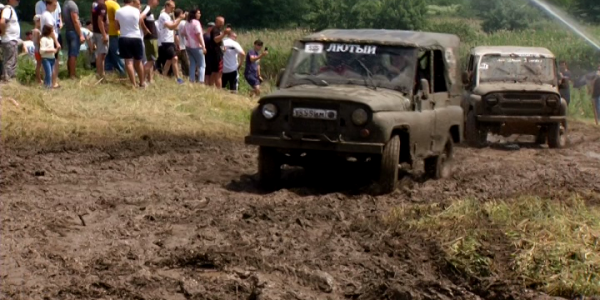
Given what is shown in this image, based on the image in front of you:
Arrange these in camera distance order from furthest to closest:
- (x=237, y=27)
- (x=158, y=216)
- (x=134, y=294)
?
(x=237, y=27) → (x=158, y=216) → (x=134, y=294)

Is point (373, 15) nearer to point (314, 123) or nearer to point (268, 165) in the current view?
point (268, 165)

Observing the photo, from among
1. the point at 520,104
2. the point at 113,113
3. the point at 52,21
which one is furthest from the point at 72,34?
the point at 520,104

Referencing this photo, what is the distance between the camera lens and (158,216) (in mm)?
9656

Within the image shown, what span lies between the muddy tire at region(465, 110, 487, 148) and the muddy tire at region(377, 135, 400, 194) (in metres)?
6.59

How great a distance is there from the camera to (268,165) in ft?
37.4

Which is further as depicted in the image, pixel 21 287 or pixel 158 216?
pixel 158 216

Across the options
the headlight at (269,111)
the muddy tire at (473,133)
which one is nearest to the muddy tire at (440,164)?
the headlight at (269,111)

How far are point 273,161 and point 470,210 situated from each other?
2819 millimetres

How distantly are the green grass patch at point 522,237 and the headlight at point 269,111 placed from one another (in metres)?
2.05

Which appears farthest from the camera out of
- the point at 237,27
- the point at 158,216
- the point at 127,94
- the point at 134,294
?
the point at 237,27

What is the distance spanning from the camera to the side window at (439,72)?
12.4 m

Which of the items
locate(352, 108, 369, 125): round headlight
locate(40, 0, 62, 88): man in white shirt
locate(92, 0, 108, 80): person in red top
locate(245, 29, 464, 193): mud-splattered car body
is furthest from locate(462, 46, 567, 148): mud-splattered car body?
locate(40, 0, 62, 88): man in white shirt

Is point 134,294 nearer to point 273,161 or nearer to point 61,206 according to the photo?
point 61,206

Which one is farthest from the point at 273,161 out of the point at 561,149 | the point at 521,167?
the point at 561,149
